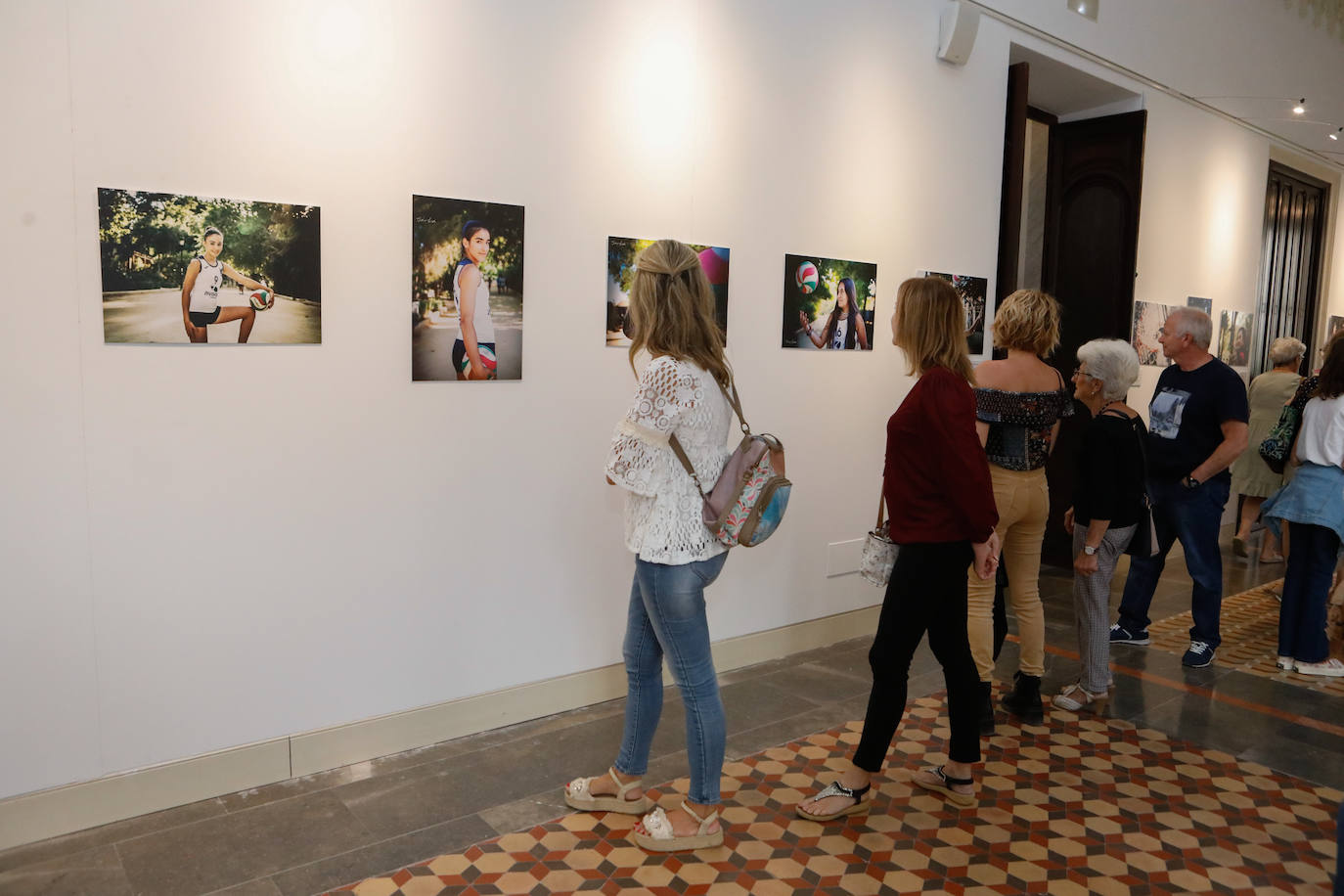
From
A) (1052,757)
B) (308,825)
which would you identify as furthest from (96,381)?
(1052,757)

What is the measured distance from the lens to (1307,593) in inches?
195

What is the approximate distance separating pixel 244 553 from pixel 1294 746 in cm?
426

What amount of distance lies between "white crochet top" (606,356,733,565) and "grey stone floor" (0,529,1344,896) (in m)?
1.16

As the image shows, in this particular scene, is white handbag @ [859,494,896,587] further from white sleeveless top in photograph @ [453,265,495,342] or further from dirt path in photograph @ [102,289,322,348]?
dirt path in photograph @ [102,289,322,348]

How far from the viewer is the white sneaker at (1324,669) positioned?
→ 4.97m

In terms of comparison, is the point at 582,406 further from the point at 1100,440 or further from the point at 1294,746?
the point at 1294,746

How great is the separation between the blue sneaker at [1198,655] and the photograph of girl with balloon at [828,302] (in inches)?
92.6

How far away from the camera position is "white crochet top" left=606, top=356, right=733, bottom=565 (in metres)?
2.77

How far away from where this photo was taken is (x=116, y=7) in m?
2.93

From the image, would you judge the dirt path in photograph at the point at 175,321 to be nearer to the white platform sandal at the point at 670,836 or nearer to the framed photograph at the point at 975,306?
the white platform sandal at the point at 670,836

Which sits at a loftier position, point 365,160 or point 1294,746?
point 365,160

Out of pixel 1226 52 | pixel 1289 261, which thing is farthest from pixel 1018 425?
pixel 1289 261

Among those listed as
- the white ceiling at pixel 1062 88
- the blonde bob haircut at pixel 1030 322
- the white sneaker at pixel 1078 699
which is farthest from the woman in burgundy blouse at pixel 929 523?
the white ceiling at pixel 1062 88

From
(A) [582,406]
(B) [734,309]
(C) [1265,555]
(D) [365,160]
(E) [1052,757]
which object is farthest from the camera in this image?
(C) [1265,555]
